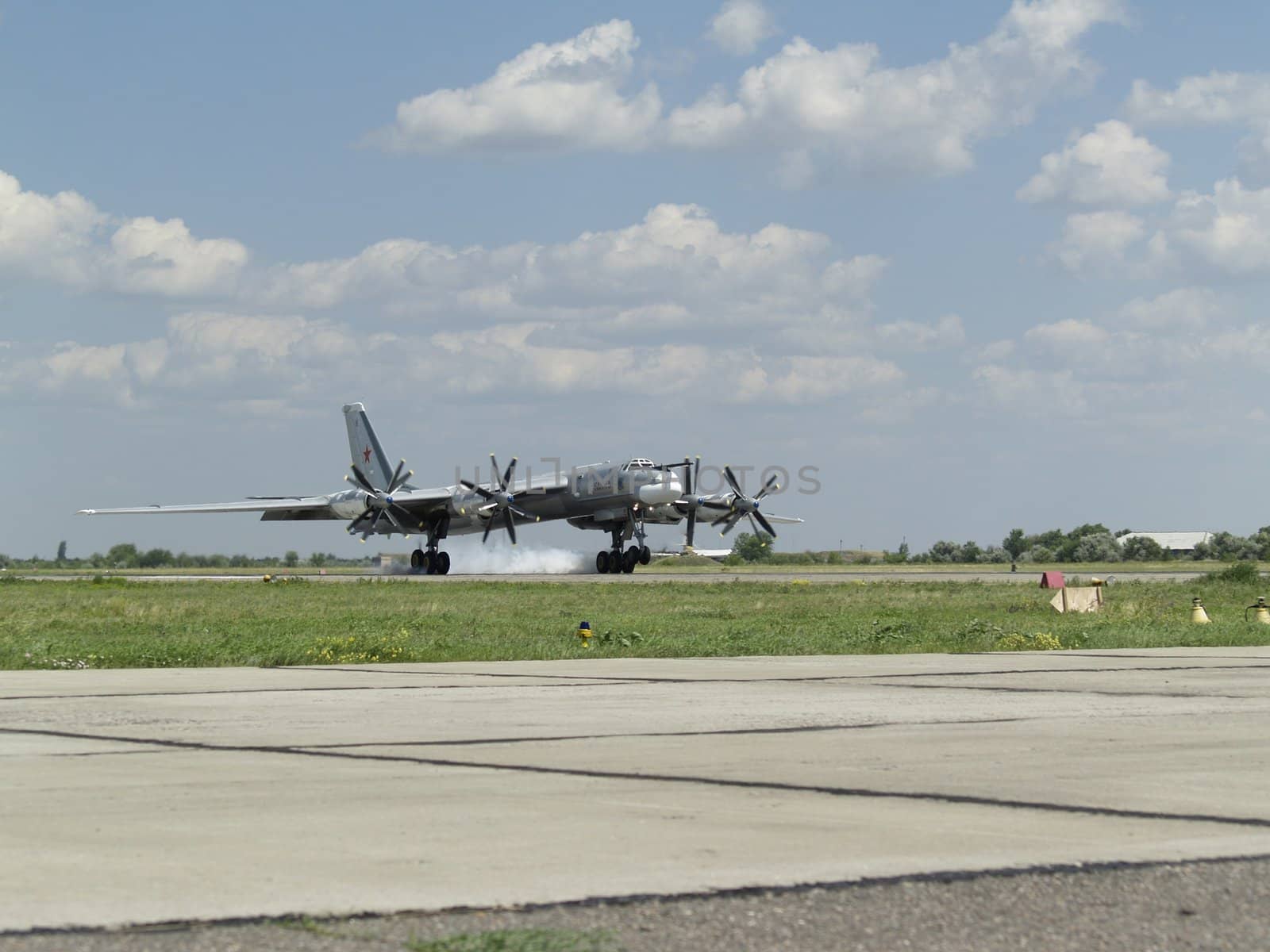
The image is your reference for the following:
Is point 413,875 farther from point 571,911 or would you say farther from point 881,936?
point 881,936

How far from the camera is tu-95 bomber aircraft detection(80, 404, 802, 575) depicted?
6303 centimetres

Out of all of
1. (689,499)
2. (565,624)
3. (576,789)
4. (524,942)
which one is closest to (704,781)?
(576,789)

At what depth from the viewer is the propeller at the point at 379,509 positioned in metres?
68.2

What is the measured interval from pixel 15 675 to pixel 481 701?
21.9ft

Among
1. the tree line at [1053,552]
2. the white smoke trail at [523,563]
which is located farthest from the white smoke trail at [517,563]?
the tree line at [1053,552]

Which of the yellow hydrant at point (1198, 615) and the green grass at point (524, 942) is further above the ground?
the yellow hydrant at point (1198, 615)

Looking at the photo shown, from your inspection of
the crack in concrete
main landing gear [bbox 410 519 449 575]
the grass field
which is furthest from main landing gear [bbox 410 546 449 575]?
the crack in concrete

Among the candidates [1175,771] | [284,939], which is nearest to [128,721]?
[284,939]

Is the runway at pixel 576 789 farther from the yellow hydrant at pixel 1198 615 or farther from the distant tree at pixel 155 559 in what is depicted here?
the distant tree at pixel 155 559

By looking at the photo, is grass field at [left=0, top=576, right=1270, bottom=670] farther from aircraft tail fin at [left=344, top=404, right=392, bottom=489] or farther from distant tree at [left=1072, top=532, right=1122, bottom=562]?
distant tree at [left=1072, top=532, right=1122, bottom=562]

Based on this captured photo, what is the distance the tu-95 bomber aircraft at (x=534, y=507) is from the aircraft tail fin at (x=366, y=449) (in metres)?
0.85

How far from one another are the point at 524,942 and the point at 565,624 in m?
23.4

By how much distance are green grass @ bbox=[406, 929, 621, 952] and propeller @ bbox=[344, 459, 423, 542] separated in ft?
208

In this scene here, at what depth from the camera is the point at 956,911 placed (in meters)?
5.98
